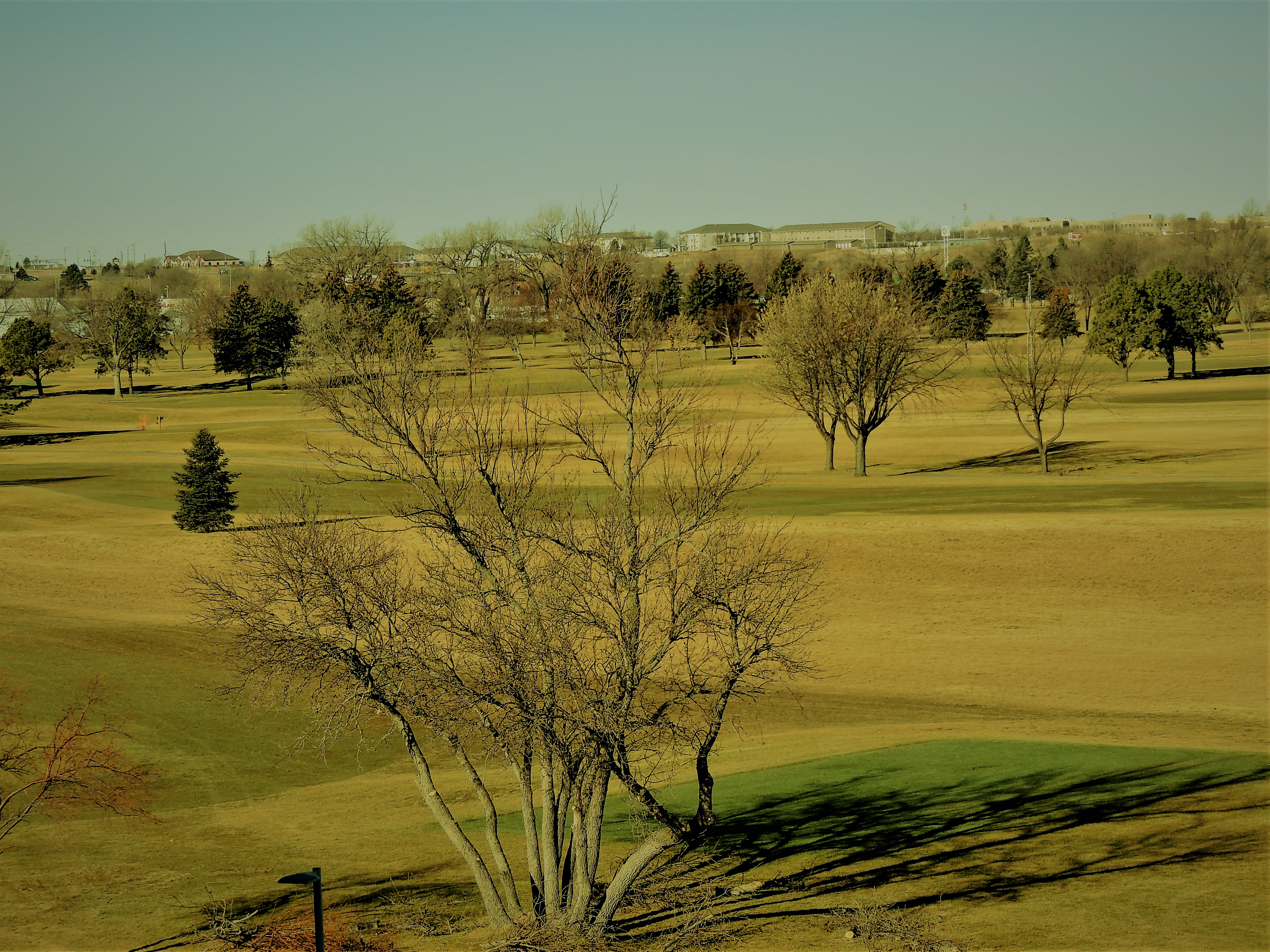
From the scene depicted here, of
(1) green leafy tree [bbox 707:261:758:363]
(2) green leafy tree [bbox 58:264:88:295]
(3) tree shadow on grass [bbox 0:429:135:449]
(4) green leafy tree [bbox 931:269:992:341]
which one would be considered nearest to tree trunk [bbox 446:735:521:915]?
(3) tree shadow on grass [bbox 0:429:135:449]

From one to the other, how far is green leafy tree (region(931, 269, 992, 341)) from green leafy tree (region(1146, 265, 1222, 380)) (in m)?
23.3

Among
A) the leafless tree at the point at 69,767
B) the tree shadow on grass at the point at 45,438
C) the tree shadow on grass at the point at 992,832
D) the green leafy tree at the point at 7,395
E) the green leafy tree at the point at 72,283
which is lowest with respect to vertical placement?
the tree shadow on grass at the point at 992,832

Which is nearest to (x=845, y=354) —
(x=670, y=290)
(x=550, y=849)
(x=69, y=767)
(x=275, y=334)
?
(x=69, y=767)

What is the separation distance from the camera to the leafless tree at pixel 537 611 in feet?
43.2

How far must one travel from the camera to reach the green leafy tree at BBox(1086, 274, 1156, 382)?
→ 273 ft

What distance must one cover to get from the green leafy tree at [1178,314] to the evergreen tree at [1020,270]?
2106 inches

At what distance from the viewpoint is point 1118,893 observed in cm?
1477

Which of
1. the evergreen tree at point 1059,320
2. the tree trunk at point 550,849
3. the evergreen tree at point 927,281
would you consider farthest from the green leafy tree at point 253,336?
the tree trunk at point 550,849

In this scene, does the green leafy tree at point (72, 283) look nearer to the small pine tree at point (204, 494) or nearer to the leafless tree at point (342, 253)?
the leafless tree at point (342, 253)

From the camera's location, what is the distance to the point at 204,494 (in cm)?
4378

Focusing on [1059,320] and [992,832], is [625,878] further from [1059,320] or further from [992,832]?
[1059,320]

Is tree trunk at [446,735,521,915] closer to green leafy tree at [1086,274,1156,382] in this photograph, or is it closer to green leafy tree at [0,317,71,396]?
green leafy tree at [1086,274,1156,382]

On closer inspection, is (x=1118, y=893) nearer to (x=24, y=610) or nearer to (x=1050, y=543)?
(x=1050, y=543)

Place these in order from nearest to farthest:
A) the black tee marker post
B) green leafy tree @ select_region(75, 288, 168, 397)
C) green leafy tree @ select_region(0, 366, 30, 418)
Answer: the black tee marker post, green leafy tree @ select_region(0, 366, 30, 418), green leafy tree @ select_region(75, 288, 168, 397)
